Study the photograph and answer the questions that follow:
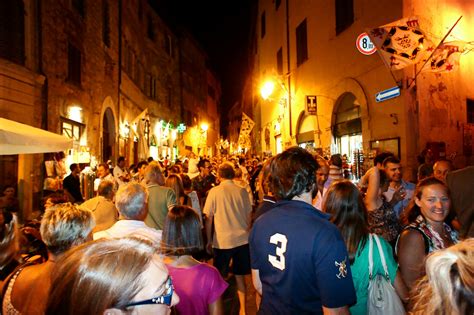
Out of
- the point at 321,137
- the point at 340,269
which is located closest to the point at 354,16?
the point at 321,137

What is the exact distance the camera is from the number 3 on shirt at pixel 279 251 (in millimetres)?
2379

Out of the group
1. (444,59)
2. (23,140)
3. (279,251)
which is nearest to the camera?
(279,251)

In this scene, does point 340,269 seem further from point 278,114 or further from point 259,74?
point 259,74

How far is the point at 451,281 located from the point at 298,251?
1.04 m

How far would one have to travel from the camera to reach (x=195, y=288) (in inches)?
113

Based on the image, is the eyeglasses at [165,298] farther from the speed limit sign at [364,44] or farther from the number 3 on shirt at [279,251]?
the speed limit sign at [364,44]

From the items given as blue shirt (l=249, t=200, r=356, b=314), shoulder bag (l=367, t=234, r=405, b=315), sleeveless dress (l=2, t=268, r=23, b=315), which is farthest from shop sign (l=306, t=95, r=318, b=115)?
sleeveless dress (l=2, t=268, r=23, b=315)

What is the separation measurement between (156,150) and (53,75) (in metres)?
14.0

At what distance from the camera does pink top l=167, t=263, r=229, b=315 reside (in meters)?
2.86

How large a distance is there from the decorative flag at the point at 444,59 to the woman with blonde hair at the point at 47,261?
9165 millimetres

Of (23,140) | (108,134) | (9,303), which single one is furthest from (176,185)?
(108,134)

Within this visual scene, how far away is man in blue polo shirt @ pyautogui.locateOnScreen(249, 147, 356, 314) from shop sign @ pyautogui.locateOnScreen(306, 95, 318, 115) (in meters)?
14.3

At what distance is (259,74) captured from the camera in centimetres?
3128

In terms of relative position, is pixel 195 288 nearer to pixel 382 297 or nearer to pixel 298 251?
pixel 298 251
